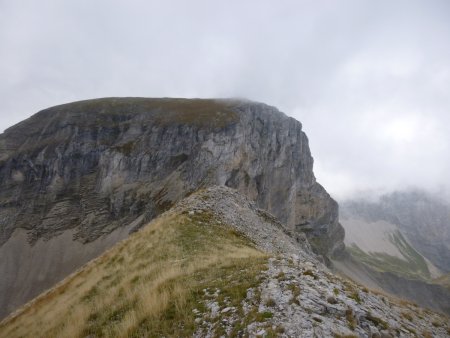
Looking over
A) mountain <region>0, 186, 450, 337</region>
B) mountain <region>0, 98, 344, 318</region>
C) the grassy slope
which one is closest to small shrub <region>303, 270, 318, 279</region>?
mountain <region>0, 186, 450, 337</region>

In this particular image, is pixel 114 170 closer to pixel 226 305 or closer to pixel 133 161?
pixel 133 161

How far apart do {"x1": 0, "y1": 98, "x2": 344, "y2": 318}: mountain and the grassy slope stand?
3740 inches

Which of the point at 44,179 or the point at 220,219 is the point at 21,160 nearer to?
the point at 44,179

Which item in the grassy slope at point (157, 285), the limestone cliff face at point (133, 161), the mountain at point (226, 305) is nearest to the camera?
the mountain at point (226, 305)

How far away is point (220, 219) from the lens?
101 feet

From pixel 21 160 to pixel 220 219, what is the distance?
520 feet

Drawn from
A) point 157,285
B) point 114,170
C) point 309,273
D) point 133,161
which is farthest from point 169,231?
point 114,170

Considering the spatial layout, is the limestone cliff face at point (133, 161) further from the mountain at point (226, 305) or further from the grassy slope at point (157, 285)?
the mountain at point (226, 305)

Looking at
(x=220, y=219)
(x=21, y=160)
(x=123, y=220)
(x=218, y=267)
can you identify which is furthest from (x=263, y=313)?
(x=21, y=160)

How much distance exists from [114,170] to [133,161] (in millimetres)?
8846

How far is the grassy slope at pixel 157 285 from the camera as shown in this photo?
36.6ft

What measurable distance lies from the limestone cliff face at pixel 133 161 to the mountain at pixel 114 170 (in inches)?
18.1

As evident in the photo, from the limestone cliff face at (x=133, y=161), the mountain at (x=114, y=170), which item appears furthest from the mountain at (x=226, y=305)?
the limestone cliff face at (x=133, y=161)

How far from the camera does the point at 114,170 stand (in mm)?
147625
